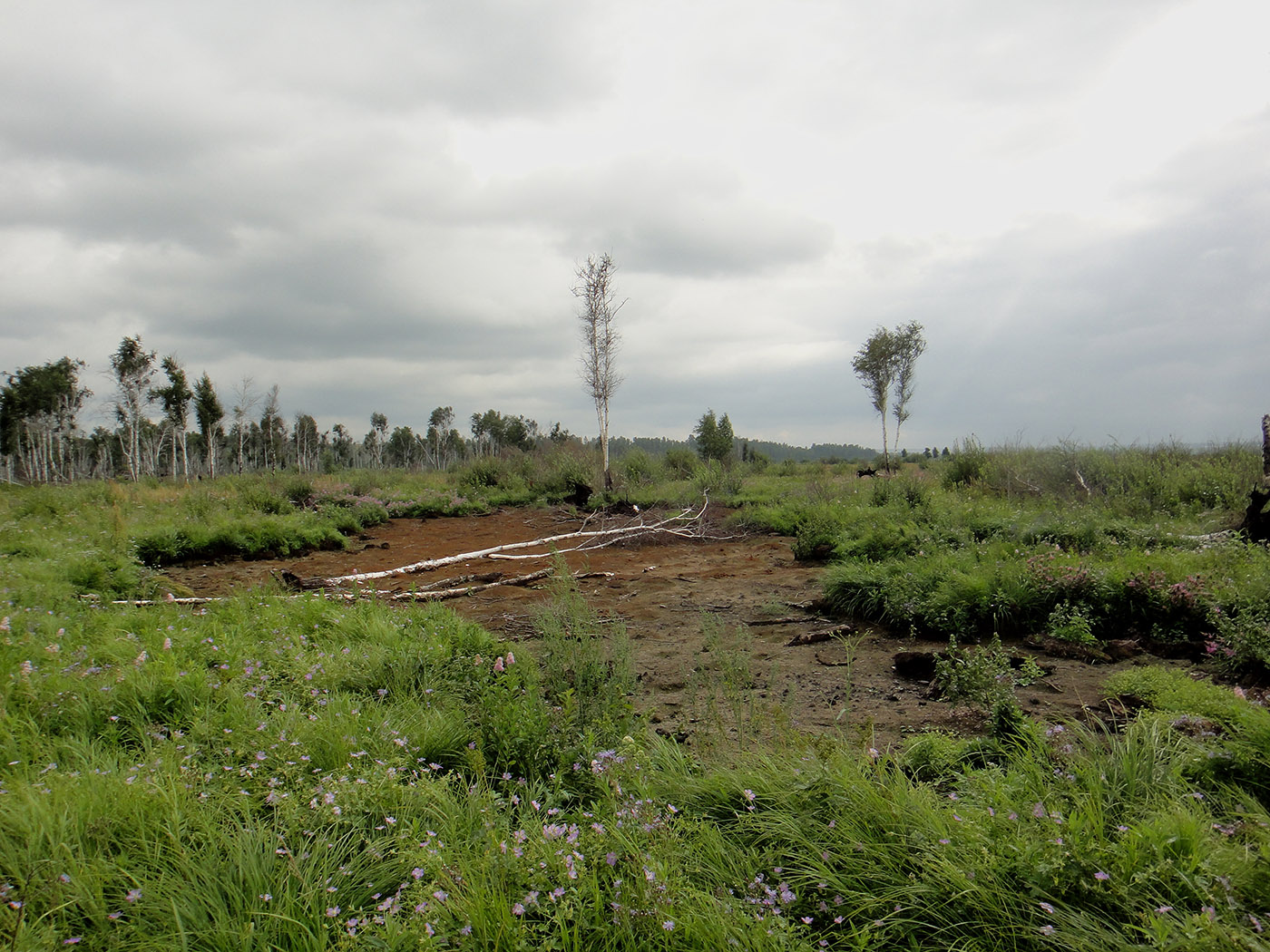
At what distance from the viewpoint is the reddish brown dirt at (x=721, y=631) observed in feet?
12.9

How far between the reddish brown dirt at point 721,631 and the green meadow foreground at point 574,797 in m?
0.30

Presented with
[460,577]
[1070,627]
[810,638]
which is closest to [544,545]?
[460,577]

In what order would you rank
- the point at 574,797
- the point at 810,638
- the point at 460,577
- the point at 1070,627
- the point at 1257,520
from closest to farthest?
the point at 574,797 < the point at 1070,627 < the point at 810,638 < the point at 1257,520 < the point at 460,577

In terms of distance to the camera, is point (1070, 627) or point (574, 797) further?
point (1070, 627)

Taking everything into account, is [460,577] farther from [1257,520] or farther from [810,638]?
[1257,520]

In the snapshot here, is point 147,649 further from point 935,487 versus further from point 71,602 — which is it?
point 935,487

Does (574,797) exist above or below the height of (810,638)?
above

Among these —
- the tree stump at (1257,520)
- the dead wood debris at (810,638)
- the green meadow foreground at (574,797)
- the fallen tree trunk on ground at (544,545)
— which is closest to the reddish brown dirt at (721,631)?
the dead wood debris at (810,638)

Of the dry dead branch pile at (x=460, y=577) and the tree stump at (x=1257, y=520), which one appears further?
the dry dead branch pile at (x=460, y=577)

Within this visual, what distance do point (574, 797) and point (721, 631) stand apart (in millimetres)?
3156

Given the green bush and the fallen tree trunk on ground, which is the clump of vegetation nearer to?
the fallen tree trunk on ground

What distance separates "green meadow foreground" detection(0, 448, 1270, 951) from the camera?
1880 millimetres

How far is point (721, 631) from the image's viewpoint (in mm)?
5895

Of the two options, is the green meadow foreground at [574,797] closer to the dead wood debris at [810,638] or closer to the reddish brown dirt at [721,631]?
the reddish brown dirt at [721,631]
